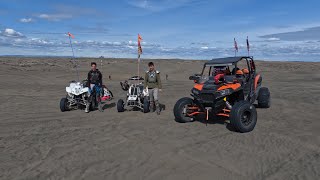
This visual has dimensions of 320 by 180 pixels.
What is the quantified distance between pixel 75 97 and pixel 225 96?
19.8 ft

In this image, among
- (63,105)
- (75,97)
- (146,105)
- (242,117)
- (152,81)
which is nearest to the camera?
(242,117)

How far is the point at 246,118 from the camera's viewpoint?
8.48 metres

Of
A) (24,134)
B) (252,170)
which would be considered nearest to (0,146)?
(24,134)

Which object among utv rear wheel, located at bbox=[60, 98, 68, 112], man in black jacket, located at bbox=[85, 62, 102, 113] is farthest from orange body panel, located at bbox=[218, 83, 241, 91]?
utv rear wheel, located at bbox=[60, 98, 68, 112]

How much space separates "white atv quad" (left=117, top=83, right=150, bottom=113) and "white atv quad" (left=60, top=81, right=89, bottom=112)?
1.29 metres

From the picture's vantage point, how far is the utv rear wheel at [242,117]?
793 centimetres

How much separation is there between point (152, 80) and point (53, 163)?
5465 mm

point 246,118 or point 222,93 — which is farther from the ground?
point 222,93

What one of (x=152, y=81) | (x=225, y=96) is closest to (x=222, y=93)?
(x=225, y=96)

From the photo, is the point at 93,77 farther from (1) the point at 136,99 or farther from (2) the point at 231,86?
(2) the point at 231,86

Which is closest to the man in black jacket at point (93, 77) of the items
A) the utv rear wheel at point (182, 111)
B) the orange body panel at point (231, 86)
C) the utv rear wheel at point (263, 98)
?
the utv rear wheel at point (182, 111)

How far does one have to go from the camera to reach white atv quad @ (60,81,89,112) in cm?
1166

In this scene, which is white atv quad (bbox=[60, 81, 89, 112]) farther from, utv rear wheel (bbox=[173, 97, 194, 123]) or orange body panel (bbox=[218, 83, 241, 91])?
orange body panel (bbox=[218, 83, 241, 91])

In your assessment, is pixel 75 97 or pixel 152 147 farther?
pixel 75 97
